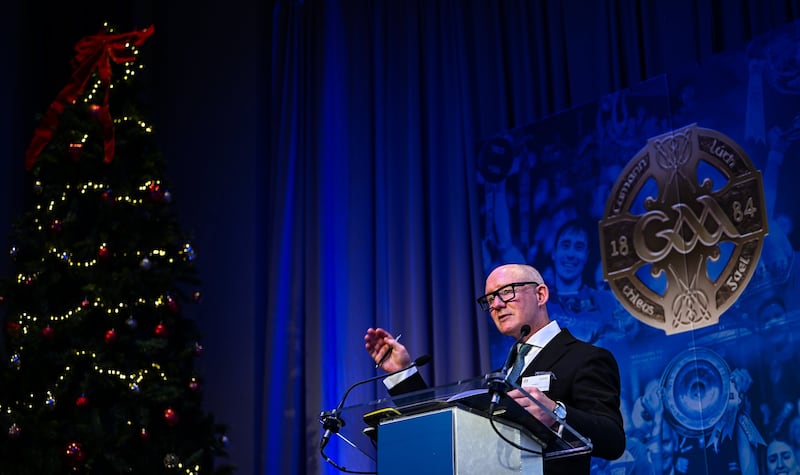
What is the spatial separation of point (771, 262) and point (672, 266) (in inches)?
17.2

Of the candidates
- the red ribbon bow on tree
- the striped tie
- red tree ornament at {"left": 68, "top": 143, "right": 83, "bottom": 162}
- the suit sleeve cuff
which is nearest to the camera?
the striped tie

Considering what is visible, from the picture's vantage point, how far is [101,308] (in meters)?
4.96

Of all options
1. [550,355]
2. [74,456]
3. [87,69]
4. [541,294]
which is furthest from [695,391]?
[87,69]

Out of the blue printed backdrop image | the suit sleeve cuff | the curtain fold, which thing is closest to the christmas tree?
the curtain fold

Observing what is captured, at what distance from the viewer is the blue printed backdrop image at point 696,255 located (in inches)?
157

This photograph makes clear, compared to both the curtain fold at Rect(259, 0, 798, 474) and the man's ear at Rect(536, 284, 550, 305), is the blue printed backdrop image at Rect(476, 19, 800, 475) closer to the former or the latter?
the curtain fold at Rect(259, 0, 798, 474)

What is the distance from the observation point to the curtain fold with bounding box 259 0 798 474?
200 inches

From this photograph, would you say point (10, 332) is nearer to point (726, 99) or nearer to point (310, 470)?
point (310, 470)

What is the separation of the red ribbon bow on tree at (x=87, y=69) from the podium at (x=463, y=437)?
10.8 feet

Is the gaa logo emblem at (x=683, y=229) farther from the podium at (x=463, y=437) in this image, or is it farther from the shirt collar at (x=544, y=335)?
the podium at (x=463, y=437)

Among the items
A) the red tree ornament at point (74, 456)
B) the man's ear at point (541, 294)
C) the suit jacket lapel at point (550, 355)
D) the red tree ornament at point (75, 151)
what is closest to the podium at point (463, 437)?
the suit jacket lapel at point (550, 355)

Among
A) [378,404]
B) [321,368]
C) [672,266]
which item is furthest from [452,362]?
[378,404]

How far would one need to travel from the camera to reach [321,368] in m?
5.79

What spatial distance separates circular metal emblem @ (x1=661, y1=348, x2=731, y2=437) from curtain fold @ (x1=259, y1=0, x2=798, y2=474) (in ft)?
3.48
